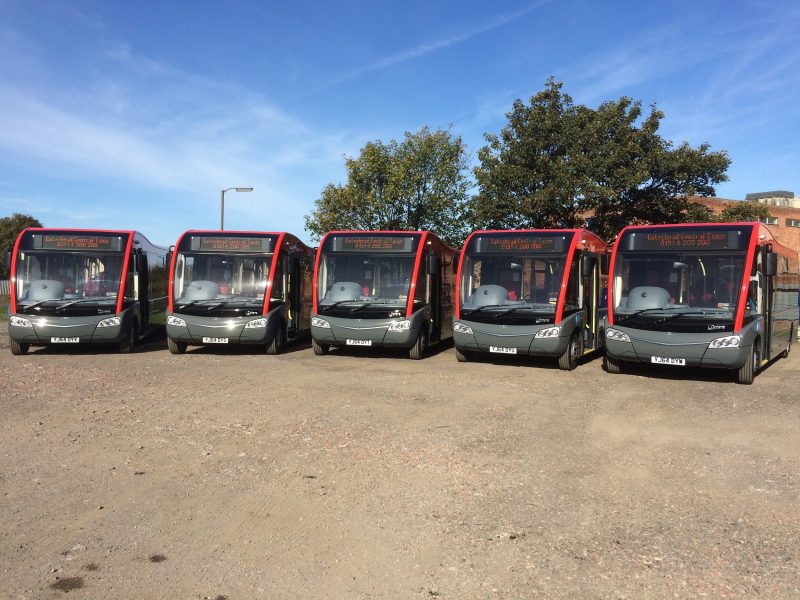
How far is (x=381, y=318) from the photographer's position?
13305mm

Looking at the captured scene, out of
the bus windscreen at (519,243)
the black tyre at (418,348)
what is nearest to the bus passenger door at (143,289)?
the black tyre at (418,348)

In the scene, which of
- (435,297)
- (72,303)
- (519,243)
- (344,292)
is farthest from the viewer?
(435,297)

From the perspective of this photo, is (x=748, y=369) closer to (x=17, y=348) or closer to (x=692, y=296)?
(x=692, y=296)

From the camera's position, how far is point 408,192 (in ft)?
88.3

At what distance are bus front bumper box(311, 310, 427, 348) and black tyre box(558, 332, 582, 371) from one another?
2.95 meters

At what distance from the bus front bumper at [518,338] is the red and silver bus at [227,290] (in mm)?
4171

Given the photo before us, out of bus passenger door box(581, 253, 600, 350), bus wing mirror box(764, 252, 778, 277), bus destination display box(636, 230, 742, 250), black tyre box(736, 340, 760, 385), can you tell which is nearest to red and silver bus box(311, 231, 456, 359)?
bus passenger door box(581, 253, 600, 350)

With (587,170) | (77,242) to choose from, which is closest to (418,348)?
(77,242)

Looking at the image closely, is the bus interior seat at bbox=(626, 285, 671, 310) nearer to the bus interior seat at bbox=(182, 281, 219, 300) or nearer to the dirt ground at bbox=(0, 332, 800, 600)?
the dirt ground at bbox=(0, 332, 800, 600)

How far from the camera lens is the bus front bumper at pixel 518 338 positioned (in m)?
11.9

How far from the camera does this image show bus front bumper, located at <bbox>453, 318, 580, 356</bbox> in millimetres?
11945

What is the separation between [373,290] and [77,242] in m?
6.25

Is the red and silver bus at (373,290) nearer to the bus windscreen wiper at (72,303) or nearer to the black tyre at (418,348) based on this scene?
the black tyre at (418,348)

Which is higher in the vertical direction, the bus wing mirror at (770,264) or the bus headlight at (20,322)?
the bus wing mirror at (770,264)
